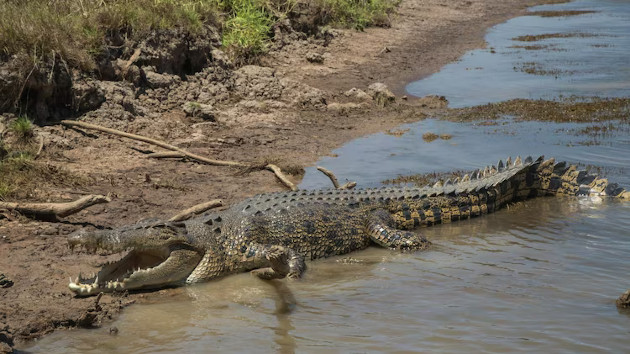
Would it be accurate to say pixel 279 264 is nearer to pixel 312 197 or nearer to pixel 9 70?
pixel 312 197

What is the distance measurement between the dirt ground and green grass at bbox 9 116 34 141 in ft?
0.88

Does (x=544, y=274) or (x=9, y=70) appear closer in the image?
(x=544, y=274)

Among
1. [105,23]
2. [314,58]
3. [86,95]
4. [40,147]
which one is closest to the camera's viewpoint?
[40,147]

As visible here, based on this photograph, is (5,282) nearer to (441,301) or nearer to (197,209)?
(197,209)

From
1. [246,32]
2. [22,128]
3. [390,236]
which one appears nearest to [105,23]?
[22,128]

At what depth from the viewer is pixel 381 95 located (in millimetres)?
13352

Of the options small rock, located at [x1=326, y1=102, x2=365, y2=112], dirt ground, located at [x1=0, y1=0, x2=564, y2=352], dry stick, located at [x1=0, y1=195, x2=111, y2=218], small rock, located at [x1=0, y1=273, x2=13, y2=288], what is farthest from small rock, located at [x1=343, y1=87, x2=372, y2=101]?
small rock, located at [x1=0, y1=273, x2=13, y2=288]

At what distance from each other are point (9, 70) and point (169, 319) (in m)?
5.08

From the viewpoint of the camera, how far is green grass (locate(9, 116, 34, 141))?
8719 millimetres

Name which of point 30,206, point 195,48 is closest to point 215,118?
point 195,48

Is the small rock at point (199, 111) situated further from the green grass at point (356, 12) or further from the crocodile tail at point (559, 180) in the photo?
the green grass at point (356, 12)

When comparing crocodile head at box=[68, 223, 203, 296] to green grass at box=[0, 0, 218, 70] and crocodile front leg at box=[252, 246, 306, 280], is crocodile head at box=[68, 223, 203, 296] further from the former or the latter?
green grass at box=[0, 0, 218, 70]

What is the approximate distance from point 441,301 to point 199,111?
6.46m

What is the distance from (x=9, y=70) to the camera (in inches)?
353
